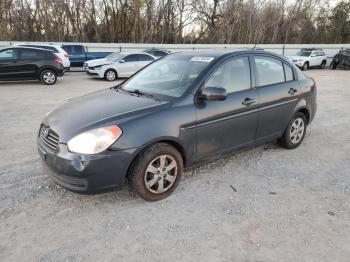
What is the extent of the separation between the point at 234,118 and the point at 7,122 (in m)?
5.00

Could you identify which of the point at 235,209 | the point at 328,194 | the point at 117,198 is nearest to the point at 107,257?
the point at 117,198

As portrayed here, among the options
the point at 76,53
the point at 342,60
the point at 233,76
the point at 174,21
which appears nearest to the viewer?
the point at 233,76

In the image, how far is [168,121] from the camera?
3.37m

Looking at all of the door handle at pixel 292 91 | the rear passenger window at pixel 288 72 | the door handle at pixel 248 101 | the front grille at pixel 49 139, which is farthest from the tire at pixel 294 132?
the front grille at pixel 49 139

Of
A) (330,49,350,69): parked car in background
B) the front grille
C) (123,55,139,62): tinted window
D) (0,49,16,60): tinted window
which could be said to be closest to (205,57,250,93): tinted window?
the front grille

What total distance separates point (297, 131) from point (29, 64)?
10.8 m

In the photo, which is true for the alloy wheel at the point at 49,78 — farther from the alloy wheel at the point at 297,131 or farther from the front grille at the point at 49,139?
the alloy wheel at the point at 297,131

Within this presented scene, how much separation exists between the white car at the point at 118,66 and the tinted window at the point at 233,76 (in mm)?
10957

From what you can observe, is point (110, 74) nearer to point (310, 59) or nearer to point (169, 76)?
point (169, 76)

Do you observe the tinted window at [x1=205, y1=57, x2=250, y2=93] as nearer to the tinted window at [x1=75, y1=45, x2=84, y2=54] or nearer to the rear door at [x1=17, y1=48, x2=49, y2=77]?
the rear door at [x1=17, y1=48, x2=49, y2=77]

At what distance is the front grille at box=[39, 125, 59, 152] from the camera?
325 centimetres

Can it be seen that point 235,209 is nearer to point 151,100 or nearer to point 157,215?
point 157,215

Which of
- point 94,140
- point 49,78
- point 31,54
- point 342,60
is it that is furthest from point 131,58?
point 342,60

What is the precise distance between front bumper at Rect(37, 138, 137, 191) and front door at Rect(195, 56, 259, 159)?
987 mm
